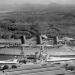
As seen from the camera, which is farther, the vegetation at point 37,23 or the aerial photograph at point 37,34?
the vegetation at point 37,23

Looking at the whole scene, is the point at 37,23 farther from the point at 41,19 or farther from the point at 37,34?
the point at 37,34

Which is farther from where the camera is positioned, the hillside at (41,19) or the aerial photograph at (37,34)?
the hillside at (41,19)

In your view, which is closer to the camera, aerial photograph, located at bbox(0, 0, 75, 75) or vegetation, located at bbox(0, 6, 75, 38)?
aerial photograph, located at bbox(0, 0, 75, 75)

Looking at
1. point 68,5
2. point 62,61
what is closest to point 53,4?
point 68,5

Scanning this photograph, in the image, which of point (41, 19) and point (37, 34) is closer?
point (37, 34)

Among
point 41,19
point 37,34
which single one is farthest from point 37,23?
point 37,34

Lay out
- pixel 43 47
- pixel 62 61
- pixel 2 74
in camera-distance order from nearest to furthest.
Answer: pixel 2 74
pixel 62 61
pixel 43 47

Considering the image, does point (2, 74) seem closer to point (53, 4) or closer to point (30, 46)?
point (30, 46)

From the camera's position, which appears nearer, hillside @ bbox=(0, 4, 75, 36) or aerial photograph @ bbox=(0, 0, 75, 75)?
aerial photograph @ bbox=(0, 0, 75, 75)
